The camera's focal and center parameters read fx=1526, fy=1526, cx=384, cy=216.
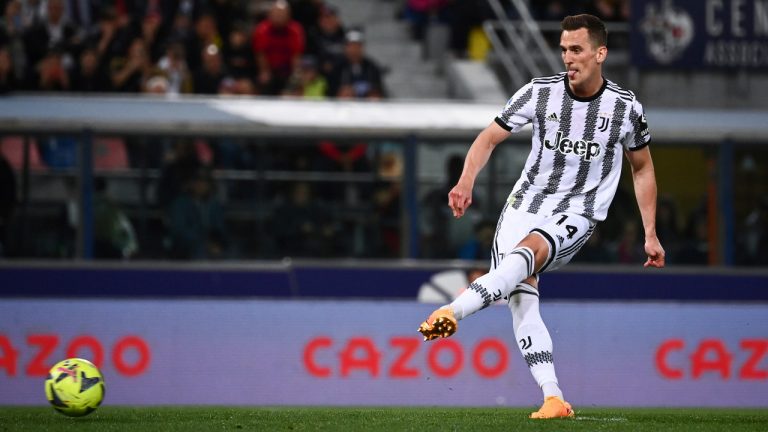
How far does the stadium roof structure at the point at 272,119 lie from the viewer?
15.1 metres

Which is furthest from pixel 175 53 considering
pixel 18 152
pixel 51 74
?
pixel 18 152

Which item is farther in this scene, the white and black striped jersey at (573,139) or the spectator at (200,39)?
the spectator at (200,39)

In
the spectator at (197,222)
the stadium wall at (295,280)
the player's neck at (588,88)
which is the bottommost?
the stadium wall at (295,280)

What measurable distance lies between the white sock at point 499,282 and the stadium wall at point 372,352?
4.50 meters

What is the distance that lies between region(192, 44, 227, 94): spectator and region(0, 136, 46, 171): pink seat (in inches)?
104

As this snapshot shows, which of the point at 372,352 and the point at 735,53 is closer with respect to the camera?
the point at 372,352

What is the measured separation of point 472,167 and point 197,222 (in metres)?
7.22

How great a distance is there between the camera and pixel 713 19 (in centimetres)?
1798

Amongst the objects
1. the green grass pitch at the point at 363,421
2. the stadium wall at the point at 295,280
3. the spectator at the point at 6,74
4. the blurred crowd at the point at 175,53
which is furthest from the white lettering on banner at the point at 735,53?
the green grass pitch at the point at 363,421

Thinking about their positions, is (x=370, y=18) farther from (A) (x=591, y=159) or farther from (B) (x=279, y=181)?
(A) (x=591, y=159)

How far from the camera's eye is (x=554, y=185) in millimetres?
8266

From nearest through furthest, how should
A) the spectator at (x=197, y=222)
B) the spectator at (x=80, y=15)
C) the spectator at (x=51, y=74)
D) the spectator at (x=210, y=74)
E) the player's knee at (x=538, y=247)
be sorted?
the player's knee at (x=538, y=247) < the spectator at (x=197, y=222) < the spectator at (x=51, y=74) < the spectator at (x=210, y=74) < the spectator at (x=80, y=15)

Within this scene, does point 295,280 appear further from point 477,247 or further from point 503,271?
point 503,271

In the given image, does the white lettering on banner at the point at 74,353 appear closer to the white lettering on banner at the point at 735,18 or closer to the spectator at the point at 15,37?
the spectator at the point at 15,37
